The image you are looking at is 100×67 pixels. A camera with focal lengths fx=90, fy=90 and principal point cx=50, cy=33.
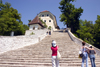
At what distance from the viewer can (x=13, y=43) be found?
39.0 feet

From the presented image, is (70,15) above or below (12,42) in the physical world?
above

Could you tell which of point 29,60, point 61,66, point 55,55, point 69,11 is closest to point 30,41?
point 29,60

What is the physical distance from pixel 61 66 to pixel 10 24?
19.5 meters

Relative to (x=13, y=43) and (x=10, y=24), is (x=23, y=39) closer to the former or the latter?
(x=13, y=43)

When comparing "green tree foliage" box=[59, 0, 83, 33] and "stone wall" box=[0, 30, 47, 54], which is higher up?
"green tree foliage" box=[59, 0, 83, 33]

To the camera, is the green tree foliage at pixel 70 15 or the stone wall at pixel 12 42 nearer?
the stone wall at pixel 12 42

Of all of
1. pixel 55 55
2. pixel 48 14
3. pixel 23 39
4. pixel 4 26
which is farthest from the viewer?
pixel 48 14

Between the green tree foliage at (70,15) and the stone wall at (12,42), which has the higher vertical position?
the green tree foliage at (70,15)

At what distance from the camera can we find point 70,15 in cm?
2772

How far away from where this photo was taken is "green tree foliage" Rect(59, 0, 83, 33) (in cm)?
2781

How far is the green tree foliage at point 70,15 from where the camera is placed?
91.2ft

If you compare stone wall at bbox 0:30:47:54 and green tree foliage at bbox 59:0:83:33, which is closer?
stone wall at bbox 0:30:47:54

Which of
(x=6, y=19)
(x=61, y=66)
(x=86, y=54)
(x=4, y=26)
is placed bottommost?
(x=61, y=66)

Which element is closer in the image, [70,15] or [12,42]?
[12,42]
